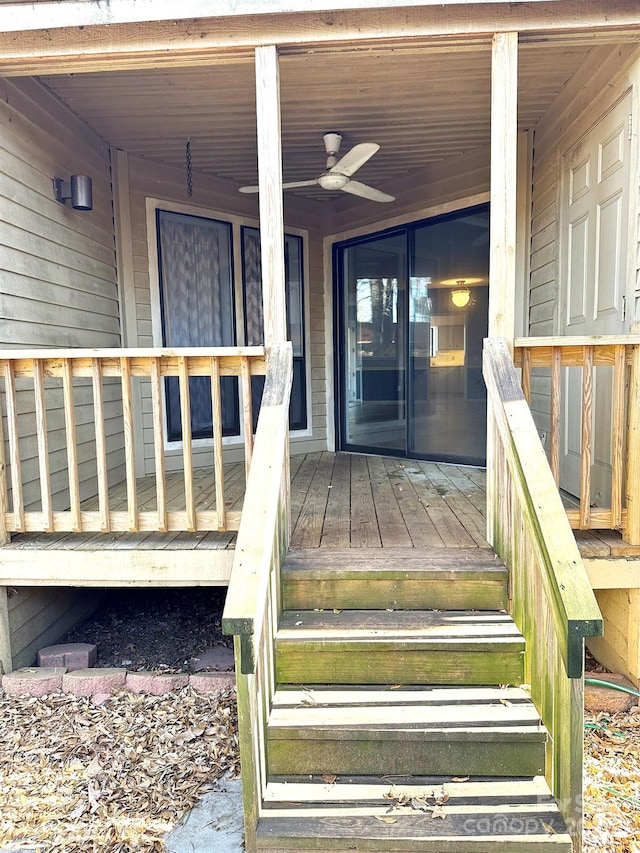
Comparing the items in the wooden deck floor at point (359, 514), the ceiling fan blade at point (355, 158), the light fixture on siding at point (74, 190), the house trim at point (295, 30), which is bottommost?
the wooden deck floor at point (359, 514)

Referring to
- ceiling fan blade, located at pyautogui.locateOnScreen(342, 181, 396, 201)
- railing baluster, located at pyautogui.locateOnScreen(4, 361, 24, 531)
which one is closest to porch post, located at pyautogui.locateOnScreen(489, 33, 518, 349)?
ceiling fan blade, located at pyautogui.locateOnScreen(342, 181, 396, 201)

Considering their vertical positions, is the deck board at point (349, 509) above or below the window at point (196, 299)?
below

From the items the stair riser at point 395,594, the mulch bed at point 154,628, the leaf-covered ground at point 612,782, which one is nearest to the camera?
the leaf-covered ground at point 612,782

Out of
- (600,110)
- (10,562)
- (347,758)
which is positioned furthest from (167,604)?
(600,110)

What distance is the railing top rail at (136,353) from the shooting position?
264cm

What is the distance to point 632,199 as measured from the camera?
272 cm

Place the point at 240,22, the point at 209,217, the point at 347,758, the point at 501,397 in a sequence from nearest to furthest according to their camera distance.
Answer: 1. the point at 347,758
2. the point at 501,397
3. the point at 240,22
4. the point at 209,217

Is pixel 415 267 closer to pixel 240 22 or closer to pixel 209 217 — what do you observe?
pixel 209 217

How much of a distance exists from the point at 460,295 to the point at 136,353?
119 inches

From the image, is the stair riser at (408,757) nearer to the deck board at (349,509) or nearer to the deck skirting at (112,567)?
the deck board at (349,509)

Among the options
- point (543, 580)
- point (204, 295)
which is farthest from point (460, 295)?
point (543, 580)

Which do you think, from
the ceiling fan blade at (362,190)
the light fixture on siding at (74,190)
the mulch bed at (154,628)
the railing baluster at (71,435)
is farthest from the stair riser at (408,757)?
the ceiling fan blade at (362,190)

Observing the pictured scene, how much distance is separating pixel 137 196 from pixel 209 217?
0.63 metres

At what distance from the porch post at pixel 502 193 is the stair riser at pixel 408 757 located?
920 millimetres
